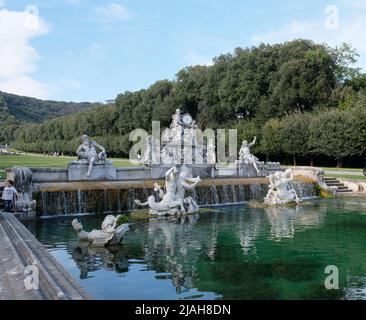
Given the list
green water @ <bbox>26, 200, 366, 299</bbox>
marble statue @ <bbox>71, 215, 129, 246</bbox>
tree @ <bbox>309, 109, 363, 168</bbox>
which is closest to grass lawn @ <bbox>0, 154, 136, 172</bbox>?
tree @ <bbox>309, 109, 363, 168</bbox>

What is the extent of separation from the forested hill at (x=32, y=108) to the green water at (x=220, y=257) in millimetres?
130078

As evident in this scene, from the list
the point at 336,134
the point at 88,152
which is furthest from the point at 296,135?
the point at 88,152

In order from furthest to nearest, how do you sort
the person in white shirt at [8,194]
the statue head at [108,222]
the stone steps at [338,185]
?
the stone steps at [338,185], the person in white shirt at [8,194], the statue head at [108,222]

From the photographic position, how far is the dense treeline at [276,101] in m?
38.6

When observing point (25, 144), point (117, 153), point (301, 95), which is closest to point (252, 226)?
point (301, 95)

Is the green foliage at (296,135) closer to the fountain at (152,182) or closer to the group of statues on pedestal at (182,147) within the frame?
the fountain at (152,182)

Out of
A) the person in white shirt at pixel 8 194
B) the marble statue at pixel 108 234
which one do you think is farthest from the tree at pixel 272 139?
the marble statue at pixel 108 234

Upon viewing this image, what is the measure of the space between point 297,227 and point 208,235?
3.24 m

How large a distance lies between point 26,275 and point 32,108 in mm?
170748

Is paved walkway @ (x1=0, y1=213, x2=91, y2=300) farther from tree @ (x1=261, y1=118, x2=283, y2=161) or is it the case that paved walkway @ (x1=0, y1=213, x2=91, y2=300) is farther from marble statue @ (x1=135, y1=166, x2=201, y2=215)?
tree @ (x1=261, y1=118, x2=283, y2=161)

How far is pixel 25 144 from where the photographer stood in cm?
9862

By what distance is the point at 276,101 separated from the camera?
49688mm
